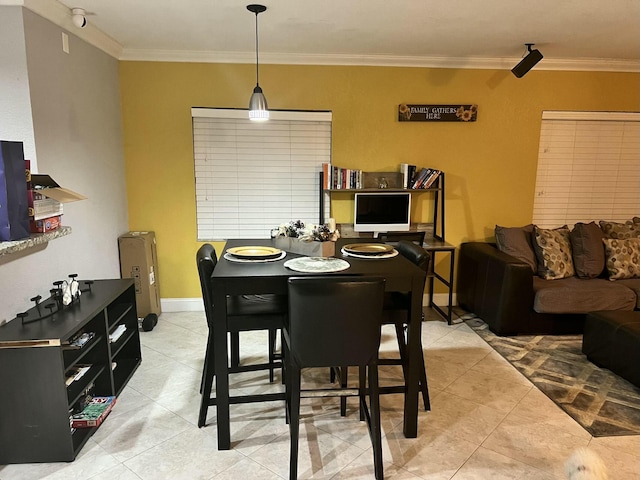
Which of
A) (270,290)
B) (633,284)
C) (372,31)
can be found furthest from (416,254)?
(633,284)

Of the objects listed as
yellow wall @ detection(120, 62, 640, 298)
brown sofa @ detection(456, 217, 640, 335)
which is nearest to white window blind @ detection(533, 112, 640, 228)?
yellow wall @ detection(120, 62, 640, 298)

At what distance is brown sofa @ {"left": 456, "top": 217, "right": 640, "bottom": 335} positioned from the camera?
144 inches

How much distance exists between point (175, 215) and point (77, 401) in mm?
2107

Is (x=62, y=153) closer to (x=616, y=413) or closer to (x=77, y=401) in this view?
(x=77, y=401)

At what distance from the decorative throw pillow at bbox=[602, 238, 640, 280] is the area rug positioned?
2.33 feet

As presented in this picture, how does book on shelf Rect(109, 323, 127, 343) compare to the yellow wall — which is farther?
the yellow wall

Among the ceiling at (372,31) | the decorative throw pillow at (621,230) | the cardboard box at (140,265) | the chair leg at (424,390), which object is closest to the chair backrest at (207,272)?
the chair leg at (424,390)

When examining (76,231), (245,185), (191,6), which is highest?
(191,6)

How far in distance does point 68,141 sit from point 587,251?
14.3ft

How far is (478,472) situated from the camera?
2.12 meters

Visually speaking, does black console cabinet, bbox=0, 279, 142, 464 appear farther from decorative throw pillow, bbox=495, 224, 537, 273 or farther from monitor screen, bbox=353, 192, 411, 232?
decorative throw pillow, bbox=495, 224, 537, 273

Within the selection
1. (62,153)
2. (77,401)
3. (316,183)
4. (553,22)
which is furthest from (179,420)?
(553,22)

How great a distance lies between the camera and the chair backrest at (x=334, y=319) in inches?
75.9

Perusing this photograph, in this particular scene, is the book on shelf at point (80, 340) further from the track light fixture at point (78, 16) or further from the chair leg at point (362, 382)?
the track light fixture at point (78, 16)
